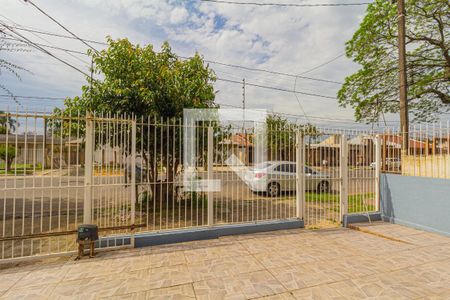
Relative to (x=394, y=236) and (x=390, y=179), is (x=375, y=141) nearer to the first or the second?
(x=390, y=179)

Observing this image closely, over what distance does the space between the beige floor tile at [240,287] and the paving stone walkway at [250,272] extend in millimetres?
13

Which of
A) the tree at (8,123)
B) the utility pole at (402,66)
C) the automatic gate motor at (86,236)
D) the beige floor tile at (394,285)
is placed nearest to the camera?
the beige floor tile at (394,285)

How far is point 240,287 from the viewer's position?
320 cm

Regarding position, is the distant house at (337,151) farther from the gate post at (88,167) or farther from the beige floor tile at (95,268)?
the gate post at (88,167)

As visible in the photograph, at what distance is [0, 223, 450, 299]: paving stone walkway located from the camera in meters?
3.07

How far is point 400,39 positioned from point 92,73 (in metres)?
8.85

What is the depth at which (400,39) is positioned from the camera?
6.93 metres

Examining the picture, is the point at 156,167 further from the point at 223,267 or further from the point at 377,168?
the point at 377,168

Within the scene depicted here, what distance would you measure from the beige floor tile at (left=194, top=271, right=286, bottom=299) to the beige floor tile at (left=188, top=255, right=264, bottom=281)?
5.1 inches

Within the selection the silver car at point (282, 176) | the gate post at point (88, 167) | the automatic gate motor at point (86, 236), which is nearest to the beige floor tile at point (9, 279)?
the automatic gate motor at point (86, 236)

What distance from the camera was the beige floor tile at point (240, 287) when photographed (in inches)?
119

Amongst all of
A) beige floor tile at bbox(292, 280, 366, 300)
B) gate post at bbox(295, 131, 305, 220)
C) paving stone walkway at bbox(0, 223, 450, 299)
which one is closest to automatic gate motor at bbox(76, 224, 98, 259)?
paving stone walkway at bbox(0, 223, 450, 299)

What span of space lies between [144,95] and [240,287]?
488 centimetres

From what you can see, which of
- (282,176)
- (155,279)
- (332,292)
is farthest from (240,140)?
(332,292)
